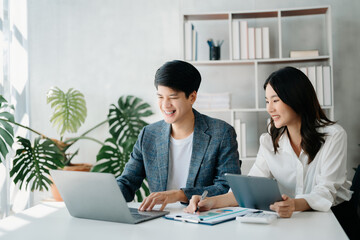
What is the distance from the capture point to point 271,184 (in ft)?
4.51

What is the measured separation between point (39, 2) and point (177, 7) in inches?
54.2

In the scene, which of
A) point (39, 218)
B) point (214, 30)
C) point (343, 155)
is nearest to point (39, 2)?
point (214, 30)

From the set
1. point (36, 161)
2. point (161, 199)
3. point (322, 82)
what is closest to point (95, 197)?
point (161, 199)

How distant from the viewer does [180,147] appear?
2012 mm

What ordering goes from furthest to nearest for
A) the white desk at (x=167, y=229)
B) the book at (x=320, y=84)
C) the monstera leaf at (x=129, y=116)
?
the monstera leaf at (x=129, y=116) → the book at (x=320, y=84) → the white desk at (x=167, y=229)

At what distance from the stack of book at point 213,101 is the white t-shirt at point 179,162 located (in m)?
1.43

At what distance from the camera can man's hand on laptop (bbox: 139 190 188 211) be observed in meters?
1.59

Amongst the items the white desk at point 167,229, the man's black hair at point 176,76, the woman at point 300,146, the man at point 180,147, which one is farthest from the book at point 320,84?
the white desk at point 167,229

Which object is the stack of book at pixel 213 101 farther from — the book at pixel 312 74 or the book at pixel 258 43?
the book at pixel 312 74

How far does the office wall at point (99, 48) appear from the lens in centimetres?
390

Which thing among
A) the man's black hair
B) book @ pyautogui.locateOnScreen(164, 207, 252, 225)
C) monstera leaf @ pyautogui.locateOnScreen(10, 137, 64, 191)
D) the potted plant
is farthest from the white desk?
the potted plant

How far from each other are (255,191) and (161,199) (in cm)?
40

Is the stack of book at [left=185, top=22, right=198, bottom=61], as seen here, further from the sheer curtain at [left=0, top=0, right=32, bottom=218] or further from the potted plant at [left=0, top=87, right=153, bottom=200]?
the sheer curtain at [left=0, top=0, right=32, bottom=218]

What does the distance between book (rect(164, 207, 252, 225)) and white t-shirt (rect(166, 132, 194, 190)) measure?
1.37ft
